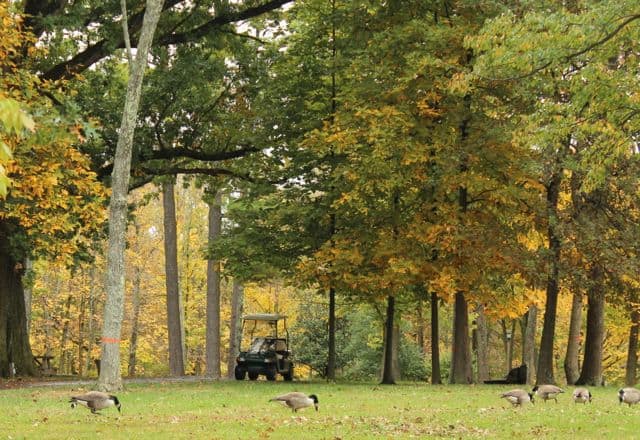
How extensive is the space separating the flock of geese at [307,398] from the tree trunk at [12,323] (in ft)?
46.2

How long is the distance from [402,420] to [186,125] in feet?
53.6

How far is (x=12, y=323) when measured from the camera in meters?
27.3

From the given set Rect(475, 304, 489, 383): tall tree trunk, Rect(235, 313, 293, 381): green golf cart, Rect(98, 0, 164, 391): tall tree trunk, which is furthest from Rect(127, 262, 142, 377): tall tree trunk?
Rect(98, 0, 164, 391): tall tree trunk

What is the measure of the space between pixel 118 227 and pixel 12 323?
10809mm

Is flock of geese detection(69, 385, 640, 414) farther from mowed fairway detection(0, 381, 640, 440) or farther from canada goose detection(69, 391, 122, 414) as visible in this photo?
mowed fairway detection(0, 381, 640, 440)

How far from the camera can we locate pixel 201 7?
25.1 meters

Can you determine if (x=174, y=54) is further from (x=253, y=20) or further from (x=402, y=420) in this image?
(x=402, y=420)

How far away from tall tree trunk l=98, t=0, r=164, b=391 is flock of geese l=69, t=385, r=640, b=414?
424cm

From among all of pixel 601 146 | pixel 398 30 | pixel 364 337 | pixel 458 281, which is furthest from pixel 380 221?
pixel 364 337

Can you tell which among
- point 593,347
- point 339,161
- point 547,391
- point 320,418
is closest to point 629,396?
point 547,391

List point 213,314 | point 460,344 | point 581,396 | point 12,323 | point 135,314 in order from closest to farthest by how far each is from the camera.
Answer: point 581,396 → point 460,344 → point 12,323 → point 213,314 → point 135,314

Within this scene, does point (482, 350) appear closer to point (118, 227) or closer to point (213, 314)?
point (213, 314)

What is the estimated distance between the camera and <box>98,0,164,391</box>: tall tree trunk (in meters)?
18.5

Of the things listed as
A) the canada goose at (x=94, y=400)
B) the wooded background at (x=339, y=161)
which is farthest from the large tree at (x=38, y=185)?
the canada goose at (x=94, y=400)
